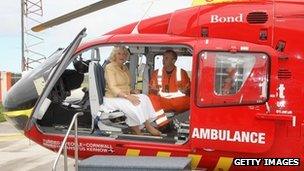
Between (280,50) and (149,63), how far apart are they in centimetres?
219

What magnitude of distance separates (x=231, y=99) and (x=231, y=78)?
0.25 meters

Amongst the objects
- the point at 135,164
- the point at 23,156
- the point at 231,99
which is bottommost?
the point at 23,156

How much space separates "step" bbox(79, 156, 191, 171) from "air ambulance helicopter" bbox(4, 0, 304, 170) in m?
0.59

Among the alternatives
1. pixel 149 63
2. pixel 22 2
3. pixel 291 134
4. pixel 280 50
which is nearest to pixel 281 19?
pixel 280 50

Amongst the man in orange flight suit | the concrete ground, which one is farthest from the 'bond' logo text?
the concrete ground

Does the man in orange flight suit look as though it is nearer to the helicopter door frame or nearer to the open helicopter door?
the open helicopter door

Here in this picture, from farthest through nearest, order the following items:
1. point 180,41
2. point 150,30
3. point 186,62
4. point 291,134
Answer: point 186,62, point 150,30, point 180,41, point 291,134

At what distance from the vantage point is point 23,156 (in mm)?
11453

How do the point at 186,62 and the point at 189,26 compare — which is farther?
the point at 186,62

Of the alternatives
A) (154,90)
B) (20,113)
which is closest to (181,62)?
(154,90)

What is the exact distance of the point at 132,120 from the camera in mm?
6824

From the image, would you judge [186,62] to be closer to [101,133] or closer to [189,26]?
[189,26]

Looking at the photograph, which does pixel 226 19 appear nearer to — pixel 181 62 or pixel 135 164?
pixel 181 62

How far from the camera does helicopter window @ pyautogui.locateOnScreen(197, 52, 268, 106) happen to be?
6113mm
